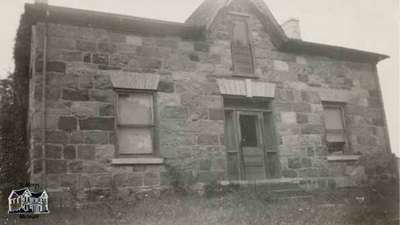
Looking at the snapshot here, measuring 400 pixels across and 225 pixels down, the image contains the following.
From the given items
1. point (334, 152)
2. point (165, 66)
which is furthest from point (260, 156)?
point (165, 66)

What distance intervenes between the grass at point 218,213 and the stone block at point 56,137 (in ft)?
4.42

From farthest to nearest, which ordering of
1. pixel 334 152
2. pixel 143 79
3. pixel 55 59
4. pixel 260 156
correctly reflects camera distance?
pixel 334 152 < pixel 260 156 < pixel 143 79 < pixel 55 59

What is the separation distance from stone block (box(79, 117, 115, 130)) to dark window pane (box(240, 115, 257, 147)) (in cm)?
353

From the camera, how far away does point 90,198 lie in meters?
8.41

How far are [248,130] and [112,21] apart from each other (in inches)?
174

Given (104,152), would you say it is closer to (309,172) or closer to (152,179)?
(152,179)

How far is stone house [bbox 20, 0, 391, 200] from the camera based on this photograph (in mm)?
8609

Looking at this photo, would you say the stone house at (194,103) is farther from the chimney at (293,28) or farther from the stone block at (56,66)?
the chimney at (293,28)

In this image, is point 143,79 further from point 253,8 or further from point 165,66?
point 253,8

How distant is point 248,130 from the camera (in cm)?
1098

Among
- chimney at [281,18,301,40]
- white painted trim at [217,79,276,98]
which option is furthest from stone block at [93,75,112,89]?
chimney at [281,18,301,40]

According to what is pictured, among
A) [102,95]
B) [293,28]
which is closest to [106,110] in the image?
[102,95]

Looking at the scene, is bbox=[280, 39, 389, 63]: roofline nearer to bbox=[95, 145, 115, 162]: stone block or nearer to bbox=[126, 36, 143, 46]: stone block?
bbox=[126, 36, 143, 46]: stone block

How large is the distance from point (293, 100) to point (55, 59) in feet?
20.5
